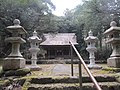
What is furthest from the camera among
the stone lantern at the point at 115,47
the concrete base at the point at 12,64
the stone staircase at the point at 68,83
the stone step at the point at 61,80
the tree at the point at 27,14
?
the tree at the point at 27,14

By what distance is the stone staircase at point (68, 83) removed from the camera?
13.5ft

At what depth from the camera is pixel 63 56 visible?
→ 24109 millimetres

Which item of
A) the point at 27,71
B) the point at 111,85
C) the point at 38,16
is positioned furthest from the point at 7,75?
the point at 38,16

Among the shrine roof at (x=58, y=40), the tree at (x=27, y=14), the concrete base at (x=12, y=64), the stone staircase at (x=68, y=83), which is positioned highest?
the tree at (x=27, y=14)

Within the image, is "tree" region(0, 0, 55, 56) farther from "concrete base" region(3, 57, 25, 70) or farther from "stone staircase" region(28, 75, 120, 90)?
"stone staircase" region(28, 75, 120, 90)

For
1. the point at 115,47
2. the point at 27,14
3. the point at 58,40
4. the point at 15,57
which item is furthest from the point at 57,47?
the point at 15,57

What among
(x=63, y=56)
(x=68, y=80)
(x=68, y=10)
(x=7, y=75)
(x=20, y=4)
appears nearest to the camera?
(x=68, y=80)

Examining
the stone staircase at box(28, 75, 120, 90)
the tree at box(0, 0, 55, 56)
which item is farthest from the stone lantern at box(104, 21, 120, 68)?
the tree at box(0, 0, 55, 56)

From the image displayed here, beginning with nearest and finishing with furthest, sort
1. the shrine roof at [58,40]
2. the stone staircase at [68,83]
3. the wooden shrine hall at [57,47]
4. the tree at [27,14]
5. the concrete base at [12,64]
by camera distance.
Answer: the stone staircase at [68,83] < the concrete base at [12,64] < the tree at [27,14] < the wooden shrine hall at [57,47] < the shrine roof at [58,40]

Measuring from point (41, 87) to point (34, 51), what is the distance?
462cm

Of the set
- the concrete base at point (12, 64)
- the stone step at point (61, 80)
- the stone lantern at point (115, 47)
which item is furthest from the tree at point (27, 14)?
the stone step at point (61, 80)

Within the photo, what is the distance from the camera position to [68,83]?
4.56 metres

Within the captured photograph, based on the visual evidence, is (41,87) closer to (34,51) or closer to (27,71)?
(27,71)

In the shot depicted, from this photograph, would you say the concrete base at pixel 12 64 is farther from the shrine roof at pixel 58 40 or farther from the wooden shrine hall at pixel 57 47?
the wooden shrine hall at pixel 57 47
